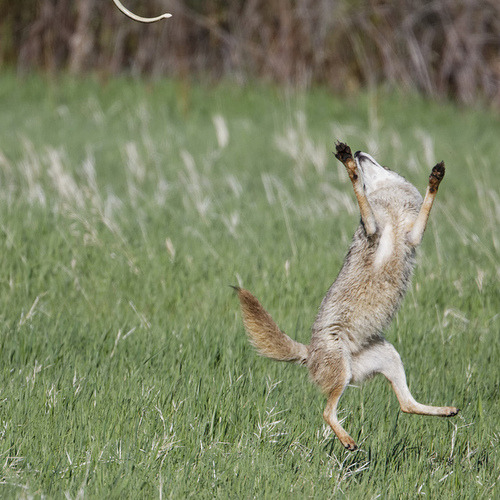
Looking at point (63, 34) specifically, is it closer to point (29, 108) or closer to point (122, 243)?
point (29, 108)

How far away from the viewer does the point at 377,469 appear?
3189 mm

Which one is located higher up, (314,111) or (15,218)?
(314,111)

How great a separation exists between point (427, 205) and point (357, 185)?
0.91 ft

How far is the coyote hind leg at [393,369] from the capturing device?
329cm

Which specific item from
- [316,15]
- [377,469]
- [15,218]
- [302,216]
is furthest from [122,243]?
[316,15]

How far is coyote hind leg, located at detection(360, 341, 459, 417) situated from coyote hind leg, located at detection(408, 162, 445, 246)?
0.44 metres


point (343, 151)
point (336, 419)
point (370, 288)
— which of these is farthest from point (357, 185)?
point (336, 419)

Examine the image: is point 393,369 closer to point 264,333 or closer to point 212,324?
point 264,333

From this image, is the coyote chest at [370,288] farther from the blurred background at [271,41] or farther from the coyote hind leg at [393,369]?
the blurred background at [271,41]

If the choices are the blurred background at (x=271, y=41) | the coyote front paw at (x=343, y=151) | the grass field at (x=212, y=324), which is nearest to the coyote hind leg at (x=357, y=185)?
the coyote front paw at (x=343, y=151)

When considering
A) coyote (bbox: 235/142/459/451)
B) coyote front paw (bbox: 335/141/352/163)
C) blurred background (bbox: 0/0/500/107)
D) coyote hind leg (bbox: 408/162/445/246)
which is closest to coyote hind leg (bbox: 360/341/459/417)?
coyote (bbox: 235/142/459/451)

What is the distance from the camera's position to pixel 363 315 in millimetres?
3361

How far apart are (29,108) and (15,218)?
4.97m

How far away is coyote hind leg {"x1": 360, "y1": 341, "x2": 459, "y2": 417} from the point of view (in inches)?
130
